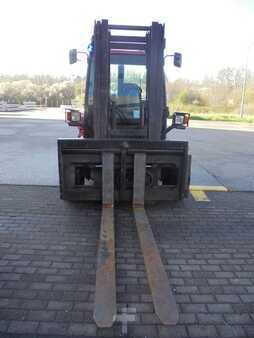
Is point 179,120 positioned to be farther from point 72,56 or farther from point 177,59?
point 72,56

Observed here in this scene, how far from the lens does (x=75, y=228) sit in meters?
4.60

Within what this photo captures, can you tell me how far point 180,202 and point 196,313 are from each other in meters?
3.02

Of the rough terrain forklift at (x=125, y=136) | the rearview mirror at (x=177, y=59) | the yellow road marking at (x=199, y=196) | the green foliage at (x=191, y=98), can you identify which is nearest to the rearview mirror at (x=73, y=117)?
the rough terrain forklift at (x=125, y=136)

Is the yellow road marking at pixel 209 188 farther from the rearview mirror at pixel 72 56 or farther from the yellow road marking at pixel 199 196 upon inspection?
the rearview mirror at pixel 72 56

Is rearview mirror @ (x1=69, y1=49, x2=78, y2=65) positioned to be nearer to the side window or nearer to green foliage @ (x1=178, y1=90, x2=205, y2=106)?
the side window

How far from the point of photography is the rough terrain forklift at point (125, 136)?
209 inches

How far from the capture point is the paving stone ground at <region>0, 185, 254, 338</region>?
272cm

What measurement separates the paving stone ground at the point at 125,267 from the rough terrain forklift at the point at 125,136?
0.30 m

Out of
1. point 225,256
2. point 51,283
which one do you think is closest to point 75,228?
point 51,283

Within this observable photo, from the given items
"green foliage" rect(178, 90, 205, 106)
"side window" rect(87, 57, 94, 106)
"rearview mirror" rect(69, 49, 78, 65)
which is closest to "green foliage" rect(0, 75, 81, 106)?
"green foliage" rect(178, 90, 205, 106)

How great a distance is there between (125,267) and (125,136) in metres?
2.78

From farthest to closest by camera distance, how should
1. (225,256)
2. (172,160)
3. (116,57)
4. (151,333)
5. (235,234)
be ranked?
(116,57) → (172,160) → (235,234) → (225,256) → (151,333)

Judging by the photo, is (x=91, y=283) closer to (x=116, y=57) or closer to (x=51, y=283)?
(x=51, y=283)

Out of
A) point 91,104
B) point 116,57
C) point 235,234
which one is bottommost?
point 235,234
